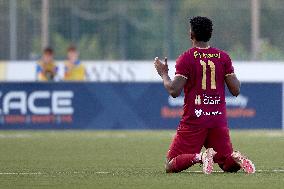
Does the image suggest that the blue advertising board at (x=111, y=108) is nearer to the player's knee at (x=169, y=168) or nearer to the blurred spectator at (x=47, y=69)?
the blurred spectator at (x=47, y=69)

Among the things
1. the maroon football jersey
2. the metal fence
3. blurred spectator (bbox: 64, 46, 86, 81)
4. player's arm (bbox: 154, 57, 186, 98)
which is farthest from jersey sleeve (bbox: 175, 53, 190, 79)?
the metal fence

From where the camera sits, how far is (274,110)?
90.1ft

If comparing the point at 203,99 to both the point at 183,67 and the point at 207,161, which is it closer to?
the point at 183,67

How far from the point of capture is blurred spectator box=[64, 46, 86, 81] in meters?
33.1

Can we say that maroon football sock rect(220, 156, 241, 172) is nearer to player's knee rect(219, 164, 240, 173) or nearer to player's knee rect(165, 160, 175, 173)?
player's knee rect(219, 164, 240, 173)

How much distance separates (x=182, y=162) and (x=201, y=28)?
1.59 m

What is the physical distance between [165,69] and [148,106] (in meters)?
14.1

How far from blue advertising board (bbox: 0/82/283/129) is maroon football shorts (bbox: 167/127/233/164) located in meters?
13.6

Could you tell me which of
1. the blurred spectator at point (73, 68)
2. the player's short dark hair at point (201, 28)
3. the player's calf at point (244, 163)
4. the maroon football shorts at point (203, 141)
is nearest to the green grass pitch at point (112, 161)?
the player's calf at point (244, 163)

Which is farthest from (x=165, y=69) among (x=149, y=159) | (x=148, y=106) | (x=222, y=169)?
(x=148, y=106)

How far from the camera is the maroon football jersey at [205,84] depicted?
13.7m

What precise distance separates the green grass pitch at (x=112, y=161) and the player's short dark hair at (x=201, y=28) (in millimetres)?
1622

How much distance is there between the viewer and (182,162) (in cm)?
1353

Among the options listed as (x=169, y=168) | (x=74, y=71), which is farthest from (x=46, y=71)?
(x=169, y=168)
